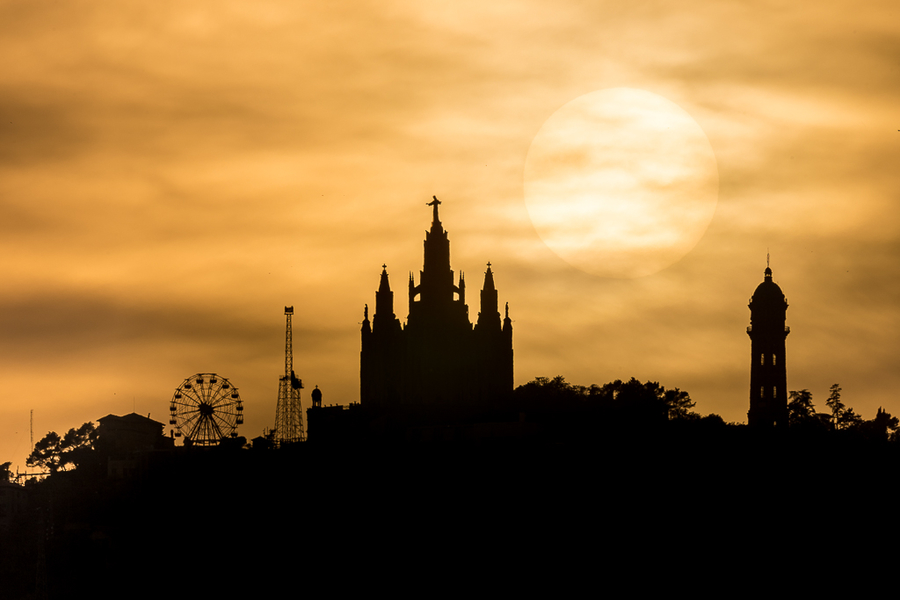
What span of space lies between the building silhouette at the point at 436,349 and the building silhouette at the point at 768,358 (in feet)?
96.3

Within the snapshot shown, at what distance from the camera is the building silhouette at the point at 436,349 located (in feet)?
504

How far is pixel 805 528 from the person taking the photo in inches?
4306

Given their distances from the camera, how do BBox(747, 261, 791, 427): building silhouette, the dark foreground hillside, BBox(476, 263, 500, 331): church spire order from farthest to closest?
BBox(476, 263, 500, 331): church spire < BBox(747, 261, 791, 427): building silhouette < the dark foreground hillside

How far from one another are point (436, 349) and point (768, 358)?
38648 mm

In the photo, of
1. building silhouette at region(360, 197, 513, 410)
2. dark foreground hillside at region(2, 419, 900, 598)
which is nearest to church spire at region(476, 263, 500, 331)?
building silhouette at region(360, 197, 513, 410)

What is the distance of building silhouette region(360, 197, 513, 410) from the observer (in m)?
154

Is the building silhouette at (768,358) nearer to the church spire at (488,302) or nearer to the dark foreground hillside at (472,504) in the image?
the dark foreground hillside at (472,504)

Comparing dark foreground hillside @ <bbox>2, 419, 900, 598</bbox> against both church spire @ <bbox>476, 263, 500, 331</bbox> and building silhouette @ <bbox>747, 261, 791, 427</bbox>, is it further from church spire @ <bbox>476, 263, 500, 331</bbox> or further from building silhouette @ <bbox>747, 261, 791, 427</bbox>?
church spire @ <bbox>476, 263, 500, 331</bbox>

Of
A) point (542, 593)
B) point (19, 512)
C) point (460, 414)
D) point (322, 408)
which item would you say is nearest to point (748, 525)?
point (542, 593)

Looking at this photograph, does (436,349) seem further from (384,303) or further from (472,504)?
(472,504)

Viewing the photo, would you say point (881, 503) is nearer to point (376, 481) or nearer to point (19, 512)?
point (376, 481)

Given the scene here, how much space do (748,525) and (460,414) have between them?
41125mm

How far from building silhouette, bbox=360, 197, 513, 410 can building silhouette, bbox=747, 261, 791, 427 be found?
29.3 metres

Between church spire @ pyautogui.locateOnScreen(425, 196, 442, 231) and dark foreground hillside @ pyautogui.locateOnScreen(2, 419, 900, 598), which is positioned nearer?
dark foreground hillside @ pyautogui.locateOnScreen(2, 419, 900, 598)
